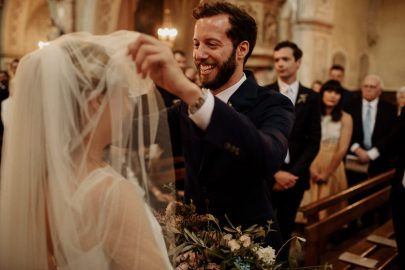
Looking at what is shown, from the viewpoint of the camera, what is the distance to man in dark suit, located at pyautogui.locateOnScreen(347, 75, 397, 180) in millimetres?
5215

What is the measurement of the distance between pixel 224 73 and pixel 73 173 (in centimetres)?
76

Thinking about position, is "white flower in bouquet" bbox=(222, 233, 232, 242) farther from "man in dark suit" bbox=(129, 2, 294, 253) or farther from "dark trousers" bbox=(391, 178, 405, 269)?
"dark trousers" bbox=(391, 178, 405, 269)

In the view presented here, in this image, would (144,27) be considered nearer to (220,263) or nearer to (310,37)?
(310,37)

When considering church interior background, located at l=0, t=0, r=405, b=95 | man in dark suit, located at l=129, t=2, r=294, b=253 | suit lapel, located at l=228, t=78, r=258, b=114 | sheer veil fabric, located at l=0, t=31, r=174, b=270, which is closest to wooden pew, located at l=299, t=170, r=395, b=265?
man in dark suit, located at l=129, t=2, r=294, b=253

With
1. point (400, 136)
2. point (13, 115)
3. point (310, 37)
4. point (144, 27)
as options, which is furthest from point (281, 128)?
point (144, 27)

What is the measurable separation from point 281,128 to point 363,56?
10658 mm

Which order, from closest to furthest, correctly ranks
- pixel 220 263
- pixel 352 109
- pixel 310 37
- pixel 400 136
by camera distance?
pixel 220 263 < pixel 400 136 < pixel 352 109 < pixel 310 37

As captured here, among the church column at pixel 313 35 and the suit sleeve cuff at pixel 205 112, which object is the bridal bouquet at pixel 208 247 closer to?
the suit sleeve cuff at pixel 205 112

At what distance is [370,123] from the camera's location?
5.30 metres

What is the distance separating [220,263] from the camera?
1429 millimetres

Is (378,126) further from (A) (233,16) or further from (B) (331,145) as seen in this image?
(A) (233,16)

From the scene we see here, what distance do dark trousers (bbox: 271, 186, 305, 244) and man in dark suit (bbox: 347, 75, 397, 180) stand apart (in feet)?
6.74

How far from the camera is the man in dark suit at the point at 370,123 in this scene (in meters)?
5.21

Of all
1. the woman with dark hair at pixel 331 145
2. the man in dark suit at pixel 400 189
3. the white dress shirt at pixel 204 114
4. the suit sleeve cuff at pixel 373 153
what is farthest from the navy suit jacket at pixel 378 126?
the white dress shirt at pixel 204 114
